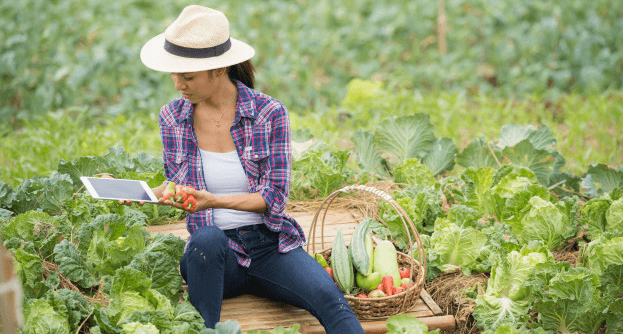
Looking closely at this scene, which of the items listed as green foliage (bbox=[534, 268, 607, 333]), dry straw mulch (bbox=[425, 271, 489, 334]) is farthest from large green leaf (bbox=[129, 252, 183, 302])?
green foliage (bbox=[534, 268, 607, 333])

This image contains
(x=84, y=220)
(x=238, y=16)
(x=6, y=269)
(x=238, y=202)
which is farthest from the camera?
(x=238, y=16)

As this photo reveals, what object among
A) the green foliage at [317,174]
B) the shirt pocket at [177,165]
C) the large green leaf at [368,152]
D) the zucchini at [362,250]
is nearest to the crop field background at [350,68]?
the large green leaf at [368,152]

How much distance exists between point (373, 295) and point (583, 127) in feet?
10.8

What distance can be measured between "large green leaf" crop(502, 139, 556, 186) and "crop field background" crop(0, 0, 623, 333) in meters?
0.01

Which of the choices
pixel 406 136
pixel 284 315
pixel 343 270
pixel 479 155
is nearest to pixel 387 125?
pixel 406 136

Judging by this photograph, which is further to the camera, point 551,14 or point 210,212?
point 551,14

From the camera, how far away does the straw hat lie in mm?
2369

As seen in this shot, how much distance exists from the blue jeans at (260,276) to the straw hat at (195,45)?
0.62 metres

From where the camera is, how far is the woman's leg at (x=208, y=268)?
7.77ft

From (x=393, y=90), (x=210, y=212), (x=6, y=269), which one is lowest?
(x=393, y=90)

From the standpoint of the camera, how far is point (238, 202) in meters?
2.44

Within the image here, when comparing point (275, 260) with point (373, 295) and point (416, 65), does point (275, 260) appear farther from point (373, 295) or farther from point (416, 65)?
point (416, 65)

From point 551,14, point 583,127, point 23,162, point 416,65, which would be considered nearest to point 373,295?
point 23,162

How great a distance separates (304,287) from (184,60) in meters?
0.97
